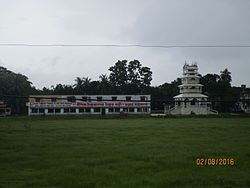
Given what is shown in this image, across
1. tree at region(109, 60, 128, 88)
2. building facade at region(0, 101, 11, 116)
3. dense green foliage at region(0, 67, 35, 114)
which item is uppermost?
tree at region(109, 60, 128, 88)

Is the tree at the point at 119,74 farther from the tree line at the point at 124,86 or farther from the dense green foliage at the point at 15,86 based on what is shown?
the dense green foliage at the point at 15,86

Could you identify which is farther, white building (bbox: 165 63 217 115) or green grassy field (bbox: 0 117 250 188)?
white building (bbox: 165 63 217 115)

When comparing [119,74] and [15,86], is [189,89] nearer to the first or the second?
[119,74]

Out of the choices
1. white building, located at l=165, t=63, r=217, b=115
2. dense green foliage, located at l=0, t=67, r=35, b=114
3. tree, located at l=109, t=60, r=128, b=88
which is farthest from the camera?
tree, located at l=109, t=60, r=128, b=88

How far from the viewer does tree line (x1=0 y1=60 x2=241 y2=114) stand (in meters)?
66.4

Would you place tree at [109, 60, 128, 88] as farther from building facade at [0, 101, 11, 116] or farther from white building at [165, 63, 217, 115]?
building facade at [0, 101, 11, 116]

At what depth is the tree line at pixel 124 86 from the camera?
218ft

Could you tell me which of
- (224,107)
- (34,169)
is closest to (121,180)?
(34,169)

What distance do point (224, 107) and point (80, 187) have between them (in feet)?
197

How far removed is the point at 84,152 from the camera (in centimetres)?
Answer: 1405

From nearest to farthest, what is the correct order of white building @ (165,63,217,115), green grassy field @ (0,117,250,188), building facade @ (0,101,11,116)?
green grassy field @ (0,117,250,188) < building facade @ (0,101,11,116) < white building @ (165,63,217,115)

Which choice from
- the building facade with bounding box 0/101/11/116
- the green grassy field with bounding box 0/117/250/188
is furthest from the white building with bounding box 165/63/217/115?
the green grassy field with bounding box 0/117/250/188

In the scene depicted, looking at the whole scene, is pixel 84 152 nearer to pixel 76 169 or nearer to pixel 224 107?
pixel 76 169

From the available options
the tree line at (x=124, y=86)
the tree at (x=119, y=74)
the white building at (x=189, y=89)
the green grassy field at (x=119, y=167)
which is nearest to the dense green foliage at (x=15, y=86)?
the tree line at (x=124, y=86)
